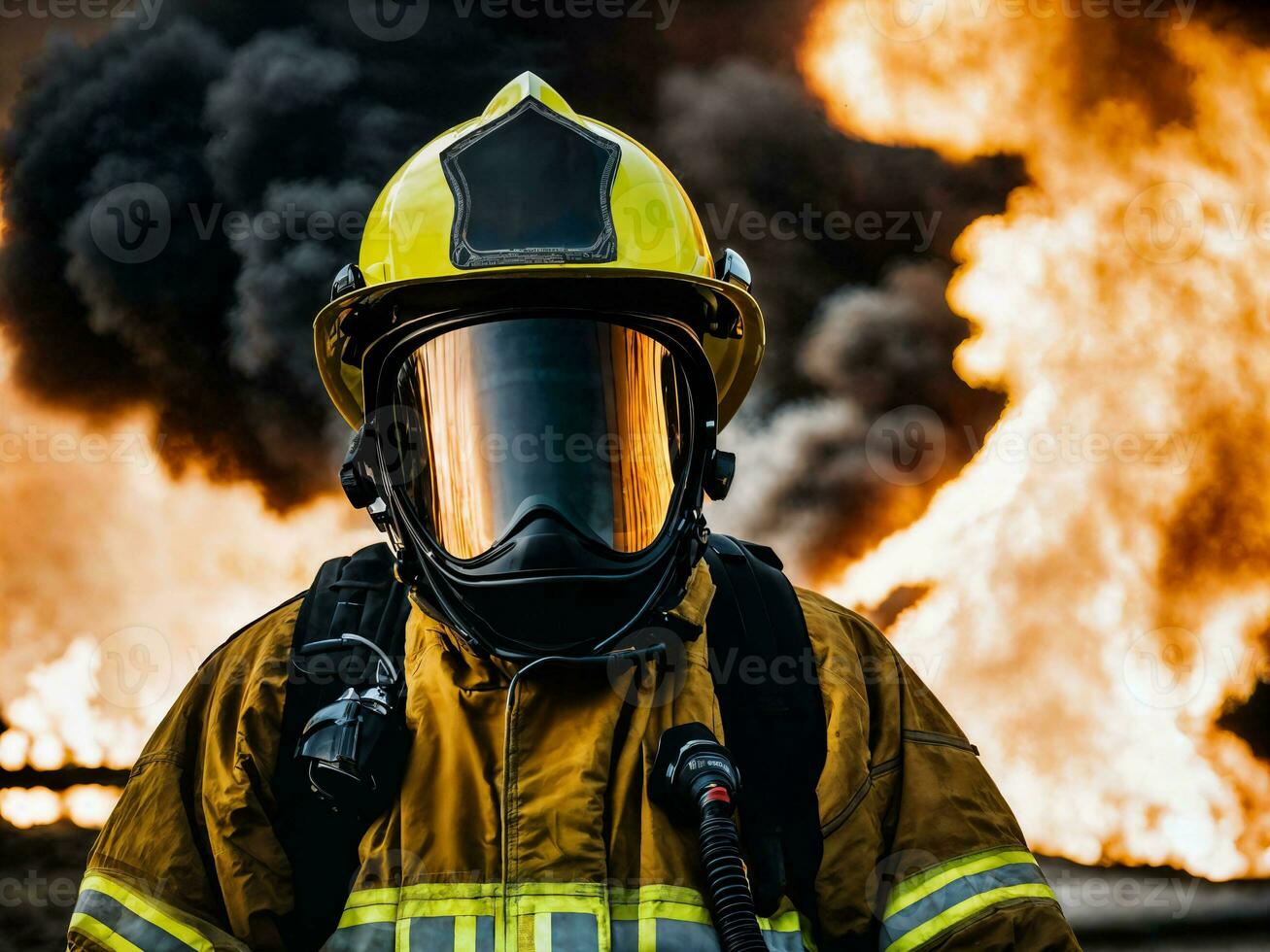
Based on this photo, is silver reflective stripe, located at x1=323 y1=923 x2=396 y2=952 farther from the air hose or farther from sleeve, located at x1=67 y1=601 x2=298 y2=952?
the air hose

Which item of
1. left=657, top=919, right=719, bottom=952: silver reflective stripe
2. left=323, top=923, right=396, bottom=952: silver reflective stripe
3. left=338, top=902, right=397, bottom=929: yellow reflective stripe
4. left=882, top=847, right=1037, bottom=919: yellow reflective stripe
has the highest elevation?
left=882, top=847, right=1037, bottom=919: yellow reflective stripe

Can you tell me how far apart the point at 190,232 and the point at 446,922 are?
4219 mm

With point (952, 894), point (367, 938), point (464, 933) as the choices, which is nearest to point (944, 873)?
point (952, 894)

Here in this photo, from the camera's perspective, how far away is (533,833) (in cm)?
182

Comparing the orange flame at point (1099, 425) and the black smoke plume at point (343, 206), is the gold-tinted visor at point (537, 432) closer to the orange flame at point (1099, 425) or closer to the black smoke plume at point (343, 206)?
the orange flame at point (1099, 425)

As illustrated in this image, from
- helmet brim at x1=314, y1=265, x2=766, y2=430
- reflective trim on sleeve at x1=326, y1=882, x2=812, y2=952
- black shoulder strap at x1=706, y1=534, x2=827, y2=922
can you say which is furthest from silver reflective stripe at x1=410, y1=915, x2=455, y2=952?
helmet brim at x1=314, y1=265, x2=766, y2=430

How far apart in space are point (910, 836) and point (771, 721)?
342 millimetres

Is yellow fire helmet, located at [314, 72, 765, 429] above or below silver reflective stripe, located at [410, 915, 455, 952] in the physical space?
above

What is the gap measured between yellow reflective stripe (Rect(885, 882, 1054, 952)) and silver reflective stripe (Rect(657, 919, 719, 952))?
1.28 ft

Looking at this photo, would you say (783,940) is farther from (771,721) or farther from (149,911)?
(149,911)

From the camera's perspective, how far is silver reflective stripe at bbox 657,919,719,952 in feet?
5.82

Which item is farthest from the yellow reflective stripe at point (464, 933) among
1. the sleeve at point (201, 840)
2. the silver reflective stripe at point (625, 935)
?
the sleeve at point (201, 840)

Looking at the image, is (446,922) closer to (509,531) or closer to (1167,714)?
(509,531)

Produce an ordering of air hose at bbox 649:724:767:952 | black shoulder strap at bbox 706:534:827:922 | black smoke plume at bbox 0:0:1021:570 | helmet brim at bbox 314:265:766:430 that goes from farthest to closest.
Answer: black smoke plume at bbox 0:0:1021:570
helmet brim at bbox 314:265:766:430
black shoulder strap at bbox 706:534:827:922
air hose at bbox 649:724:767:952
